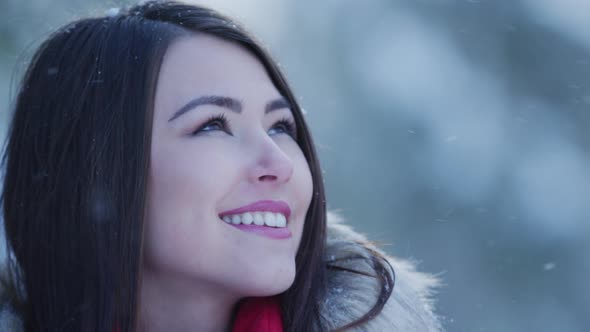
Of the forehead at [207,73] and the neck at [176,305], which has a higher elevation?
the forehead at [207,73]

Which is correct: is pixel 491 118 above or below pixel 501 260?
above

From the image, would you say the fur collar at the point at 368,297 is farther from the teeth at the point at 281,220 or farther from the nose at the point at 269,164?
the nose at the point at 269,164

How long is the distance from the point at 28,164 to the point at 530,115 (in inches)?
245

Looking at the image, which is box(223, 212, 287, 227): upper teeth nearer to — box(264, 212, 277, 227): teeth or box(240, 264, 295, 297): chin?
A: box(264, 212, 277, 227): teeth

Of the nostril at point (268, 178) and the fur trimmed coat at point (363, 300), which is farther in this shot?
the fur trimmed coat at point (363, 300)

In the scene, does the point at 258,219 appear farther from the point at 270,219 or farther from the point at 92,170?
the point at 92,170

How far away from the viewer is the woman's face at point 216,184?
1982 mm

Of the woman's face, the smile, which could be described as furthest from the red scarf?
the smile

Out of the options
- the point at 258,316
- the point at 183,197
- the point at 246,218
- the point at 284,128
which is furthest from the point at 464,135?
the point at 183,197

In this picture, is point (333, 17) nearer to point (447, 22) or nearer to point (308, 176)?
point (447, 22)

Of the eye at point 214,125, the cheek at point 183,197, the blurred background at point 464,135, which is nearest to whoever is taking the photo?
the cheek at point 183,197

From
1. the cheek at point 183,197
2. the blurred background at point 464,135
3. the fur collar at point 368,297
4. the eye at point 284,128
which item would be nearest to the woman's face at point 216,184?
the cheek at point 183,197

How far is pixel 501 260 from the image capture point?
279 inches

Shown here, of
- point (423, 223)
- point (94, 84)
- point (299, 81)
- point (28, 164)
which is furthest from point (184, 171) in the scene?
point (299, 81)
